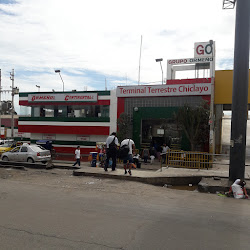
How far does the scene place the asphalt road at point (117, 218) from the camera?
13.8 ft

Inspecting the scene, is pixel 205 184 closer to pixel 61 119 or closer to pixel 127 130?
pixel 127 130

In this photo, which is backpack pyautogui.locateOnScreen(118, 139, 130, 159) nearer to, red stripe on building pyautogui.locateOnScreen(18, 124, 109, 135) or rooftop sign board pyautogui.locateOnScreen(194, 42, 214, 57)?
red stripe on building pyautogui.locateOnScreen(18, 124, 109, 135)

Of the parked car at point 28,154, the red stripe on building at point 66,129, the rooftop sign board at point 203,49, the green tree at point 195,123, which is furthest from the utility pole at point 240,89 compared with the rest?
the red stripe on building at point 66,129

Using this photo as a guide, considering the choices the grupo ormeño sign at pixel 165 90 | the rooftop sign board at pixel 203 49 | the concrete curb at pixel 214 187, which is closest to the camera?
the concrete curb at pixel 214 187

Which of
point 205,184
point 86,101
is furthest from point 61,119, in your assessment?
point 205,184

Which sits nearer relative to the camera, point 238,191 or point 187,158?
point 238,191

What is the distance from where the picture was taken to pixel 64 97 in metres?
27.2

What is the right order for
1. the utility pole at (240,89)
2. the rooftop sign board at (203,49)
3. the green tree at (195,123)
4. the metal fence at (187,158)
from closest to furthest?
the utility pole at (240,89)
the metal fence at (187,158)
the green tree at (195,123)
the rooftop sign board at (203,49)

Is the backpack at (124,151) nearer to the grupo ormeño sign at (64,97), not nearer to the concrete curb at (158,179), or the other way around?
the concrete curb at (158,179)

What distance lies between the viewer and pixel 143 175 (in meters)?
10.1

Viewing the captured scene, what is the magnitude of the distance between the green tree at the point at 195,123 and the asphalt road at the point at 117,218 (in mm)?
11649

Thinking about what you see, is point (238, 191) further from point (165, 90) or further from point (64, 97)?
point (64, 97)

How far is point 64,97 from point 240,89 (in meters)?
20.8

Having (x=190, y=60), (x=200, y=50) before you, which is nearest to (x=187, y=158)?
(x=190, y=60)
